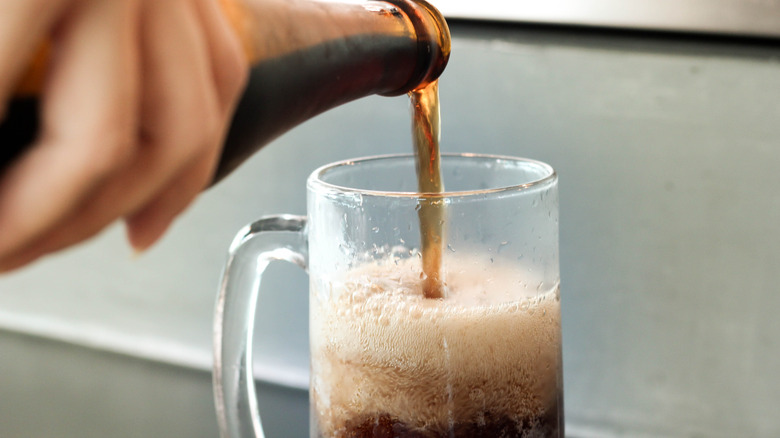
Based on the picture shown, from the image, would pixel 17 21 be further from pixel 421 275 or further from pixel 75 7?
pixel 421 275

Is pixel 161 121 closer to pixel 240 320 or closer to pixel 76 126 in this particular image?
pixel 76 126

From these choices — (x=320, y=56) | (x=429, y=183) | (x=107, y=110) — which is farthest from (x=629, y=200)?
(x=107, y=110)

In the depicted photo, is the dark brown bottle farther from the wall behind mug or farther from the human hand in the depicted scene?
the wall behind mug

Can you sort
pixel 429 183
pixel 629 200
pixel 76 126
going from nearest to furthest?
pixel 76 126 < pixel 429 183 < pixel 629 200

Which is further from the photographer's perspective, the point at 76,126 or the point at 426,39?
the point at 426,39

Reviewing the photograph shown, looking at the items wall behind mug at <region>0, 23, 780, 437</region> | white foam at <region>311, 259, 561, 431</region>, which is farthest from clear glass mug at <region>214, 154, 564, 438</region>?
wall behind mug at <region>0, 23, 780, 437</region>
